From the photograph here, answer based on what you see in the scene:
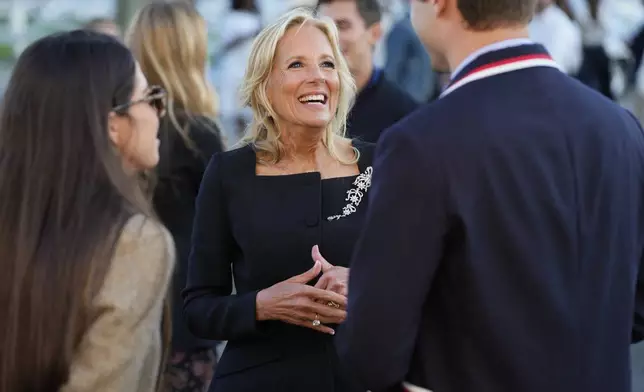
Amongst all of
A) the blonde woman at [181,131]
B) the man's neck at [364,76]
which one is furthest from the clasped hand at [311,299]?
the man's neck at [364,76]

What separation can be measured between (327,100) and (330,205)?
1.24 feet

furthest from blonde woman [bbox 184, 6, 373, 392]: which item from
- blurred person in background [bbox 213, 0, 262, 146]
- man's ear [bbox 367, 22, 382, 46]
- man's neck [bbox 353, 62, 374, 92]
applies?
blurred person in background [bbox 213, 0, 262, 146]

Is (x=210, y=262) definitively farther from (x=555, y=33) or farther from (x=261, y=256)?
(x=555, y=33)

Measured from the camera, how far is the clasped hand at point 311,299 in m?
3.16

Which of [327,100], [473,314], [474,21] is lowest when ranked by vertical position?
[473,314]

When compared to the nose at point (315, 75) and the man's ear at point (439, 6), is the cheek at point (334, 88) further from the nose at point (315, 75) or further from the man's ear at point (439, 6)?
the man's ear at point (439, 6)

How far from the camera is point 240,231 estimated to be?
338 centimetres

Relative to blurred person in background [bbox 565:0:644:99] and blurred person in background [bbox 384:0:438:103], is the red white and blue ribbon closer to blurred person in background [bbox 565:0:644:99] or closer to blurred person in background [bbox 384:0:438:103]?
blurred person in background [bbox 384:0:438:103]

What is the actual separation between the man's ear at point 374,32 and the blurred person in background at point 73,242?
3506mm

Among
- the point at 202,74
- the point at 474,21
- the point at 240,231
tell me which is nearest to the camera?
the point at 474,21

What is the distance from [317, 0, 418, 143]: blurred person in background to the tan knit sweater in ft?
7.91

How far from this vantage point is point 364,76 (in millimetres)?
5637

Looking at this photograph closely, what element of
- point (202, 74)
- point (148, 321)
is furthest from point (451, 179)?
point (202, 74)

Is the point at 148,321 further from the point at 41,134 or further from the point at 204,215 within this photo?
the point at 204,215
